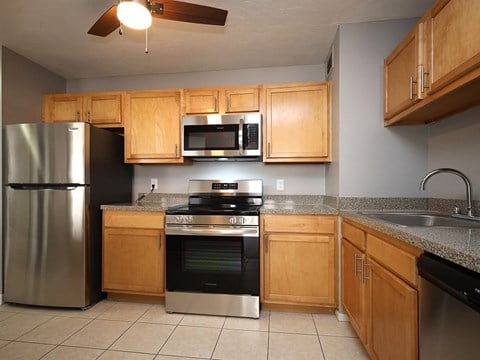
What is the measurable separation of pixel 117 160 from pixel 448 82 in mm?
2695

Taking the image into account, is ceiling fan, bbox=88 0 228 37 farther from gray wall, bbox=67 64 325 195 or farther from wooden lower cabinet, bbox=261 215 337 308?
wooden lower cabinet, bbox=261 215 337 308

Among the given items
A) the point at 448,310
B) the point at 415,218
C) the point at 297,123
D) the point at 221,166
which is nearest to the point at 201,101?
the point at 221,166

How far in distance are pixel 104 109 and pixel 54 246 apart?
141 centimetres

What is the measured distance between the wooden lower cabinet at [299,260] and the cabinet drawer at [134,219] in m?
0.93

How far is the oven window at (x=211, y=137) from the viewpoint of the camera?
8.07ft

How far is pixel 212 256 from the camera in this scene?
2.16 m

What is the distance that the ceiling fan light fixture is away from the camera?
4.35 ft

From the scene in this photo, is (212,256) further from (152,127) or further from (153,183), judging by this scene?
(152,127)

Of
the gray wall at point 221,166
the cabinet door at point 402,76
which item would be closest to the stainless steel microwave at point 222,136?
the gray wall at point 221,166

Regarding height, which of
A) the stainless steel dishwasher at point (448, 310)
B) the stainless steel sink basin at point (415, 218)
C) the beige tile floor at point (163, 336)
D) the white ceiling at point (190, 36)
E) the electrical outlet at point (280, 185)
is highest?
the white ceiling at point (190, 36)

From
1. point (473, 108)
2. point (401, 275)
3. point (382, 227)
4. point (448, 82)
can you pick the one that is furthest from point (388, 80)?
point (401, 275)

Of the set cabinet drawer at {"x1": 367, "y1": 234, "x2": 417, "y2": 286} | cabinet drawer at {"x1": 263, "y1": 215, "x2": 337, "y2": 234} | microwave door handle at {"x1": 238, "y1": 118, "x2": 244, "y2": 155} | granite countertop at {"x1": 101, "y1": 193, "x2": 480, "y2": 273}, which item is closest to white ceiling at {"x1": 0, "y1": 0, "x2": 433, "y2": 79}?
microwave door handle at {"x1": 238, "y1": 118, "x2": 244, "y2": 155}

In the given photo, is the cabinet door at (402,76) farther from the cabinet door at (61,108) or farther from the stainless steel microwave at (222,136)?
the cabinet door at (61,108)

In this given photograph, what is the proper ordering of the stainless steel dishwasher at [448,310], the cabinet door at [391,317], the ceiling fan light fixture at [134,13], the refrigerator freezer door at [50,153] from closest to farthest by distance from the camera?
the stainless steel dishwasher at [448,310]
the cabinet door at [391,317]
the ceiling fan light fixture at [134,13]
the refrigerator freezer door at [50,153]
